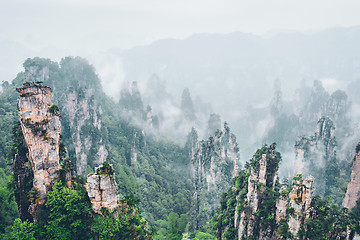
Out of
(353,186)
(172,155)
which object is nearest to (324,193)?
(353,186)

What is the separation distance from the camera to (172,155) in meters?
97.0

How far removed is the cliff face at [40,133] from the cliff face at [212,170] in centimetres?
3711

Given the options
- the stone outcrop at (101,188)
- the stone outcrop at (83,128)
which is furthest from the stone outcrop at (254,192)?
the stone outcrop at (83,128)

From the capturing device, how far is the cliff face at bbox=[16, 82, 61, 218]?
23500 millimetres

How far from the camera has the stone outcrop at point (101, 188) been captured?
2250 cm

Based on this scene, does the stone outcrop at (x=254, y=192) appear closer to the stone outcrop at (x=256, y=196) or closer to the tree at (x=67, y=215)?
the stone outcrop at (x=256, y=196)

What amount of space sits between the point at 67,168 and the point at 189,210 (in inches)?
1520

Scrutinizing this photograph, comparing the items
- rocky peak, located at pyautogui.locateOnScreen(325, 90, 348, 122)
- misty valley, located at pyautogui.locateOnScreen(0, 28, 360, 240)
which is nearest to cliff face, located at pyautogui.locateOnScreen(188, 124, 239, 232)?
misty valley, located at pyautogui.locateOnScreen(0, 28, 360, 240)

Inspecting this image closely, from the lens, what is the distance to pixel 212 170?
64500mm

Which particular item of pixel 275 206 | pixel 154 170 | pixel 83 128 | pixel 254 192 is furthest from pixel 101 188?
pixel 154 170

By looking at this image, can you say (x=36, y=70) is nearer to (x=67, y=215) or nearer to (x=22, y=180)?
(x=22, y=180)

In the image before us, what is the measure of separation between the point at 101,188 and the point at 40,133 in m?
8.27

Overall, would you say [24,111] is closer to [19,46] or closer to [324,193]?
[324,193]

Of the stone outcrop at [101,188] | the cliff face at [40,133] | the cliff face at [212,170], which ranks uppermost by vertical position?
the cliff face at [40,133]
